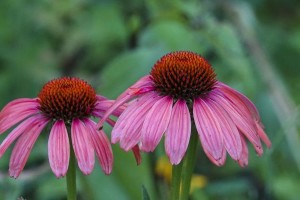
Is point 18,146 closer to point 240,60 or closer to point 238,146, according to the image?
point 238,146

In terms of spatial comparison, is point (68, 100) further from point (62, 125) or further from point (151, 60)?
point (151, 60)

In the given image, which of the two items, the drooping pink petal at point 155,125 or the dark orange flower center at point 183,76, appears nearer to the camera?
the drooping pink petal at point 155,125

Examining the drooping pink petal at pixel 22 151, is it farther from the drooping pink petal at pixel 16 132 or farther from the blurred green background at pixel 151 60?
the blurred green background at pixel 151 60

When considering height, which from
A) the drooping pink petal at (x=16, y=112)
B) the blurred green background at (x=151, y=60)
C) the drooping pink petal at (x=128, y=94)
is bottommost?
the blurred green background at (x=151, y=60)

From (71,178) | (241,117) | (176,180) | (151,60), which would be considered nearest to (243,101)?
(241,117)

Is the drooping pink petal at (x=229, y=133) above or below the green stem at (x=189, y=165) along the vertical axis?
above

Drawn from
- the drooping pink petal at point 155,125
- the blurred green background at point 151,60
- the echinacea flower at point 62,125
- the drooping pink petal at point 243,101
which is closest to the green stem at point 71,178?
the echinacea flower at point 62,125
